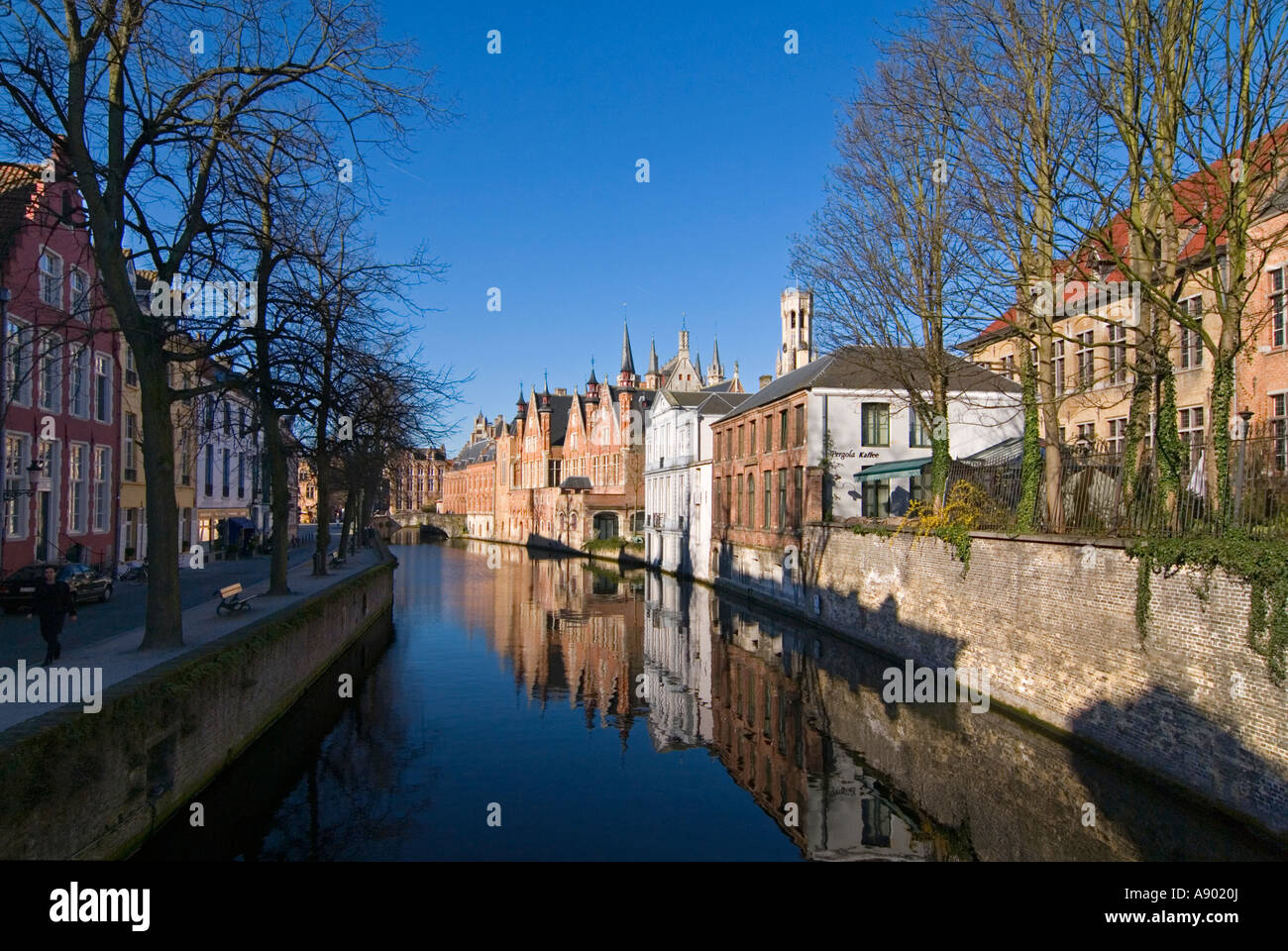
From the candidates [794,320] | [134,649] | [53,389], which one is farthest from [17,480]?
[794,320]

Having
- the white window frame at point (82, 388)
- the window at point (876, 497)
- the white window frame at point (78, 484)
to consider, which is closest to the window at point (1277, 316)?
the window at point (876, 497)

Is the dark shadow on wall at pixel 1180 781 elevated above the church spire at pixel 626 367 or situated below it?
below

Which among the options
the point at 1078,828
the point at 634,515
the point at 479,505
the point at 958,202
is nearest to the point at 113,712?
the point at 1078,828

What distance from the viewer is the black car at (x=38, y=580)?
68.1 feet

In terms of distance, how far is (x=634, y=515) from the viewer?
2766 inches

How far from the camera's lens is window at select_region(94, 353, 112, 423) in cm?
3047

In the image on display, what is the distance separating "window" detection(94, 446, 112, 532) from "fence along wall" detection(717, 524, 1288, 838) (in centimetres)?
2565

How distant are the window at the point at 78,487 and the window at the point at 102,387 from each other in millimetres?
1664

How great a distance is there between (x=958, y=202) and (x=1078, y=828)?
13177 millimetres

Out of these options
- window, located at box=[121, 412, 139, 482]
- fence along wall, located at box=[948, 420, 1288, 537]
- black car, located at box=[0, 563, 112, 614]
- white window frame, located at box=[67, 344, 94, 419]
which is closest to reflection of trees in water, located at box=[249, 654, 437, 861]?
black car, located at box=[0, 563, 112, 614]

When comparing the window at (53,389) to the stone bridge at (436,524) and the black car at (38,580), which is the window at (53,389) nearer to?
the black car at (38,580)

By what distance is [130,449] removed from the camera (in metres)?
34.8

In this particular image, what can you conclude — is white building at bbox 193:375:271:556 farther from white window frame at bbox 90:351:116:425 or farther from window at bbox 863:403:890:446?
window at bbox 863:403:890:446
